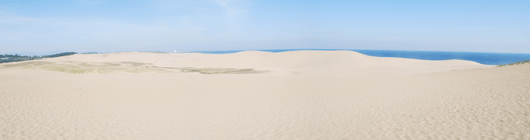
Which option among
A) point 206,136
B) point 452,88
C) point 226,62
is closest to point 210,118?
point 206,136

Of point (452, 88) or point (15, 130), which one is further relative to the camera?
point (452, 88)

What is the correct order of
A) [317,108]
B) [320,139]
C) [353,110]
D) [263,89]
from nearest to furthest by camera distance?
[320,139] < [353,110] < [317,108] < [263,89]

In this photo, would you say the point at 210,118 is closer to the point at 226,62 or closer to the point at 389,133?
the point at 389,133

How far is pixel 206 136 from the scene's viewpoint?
22.5ft

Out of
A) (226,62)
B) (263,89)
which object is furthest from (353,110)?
(226,62)

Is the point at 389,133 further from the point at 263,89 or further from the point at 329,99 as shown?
the point at 263,89

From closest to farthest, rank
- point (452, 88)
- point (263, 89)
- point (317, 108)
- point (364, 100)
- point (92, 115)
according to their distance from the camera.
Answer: point (92, 115) < point (317, 108) < point (364, 100) < point (452, 88) < point (263, 89)

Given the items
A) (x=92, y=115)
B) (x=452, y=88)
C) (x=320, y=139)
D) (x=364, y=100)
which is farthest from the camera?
(x=452, y=88)

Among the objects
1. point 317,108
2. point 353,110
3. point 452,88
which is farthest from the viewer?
point 452,88

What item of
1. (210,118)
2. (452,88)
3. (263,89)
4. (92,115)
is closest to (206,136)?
(210,118)

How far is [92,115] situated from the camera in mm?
8594

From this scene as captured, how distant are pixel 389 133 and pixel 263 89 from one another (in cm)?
865

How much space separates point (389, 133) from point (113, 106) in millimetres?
9814

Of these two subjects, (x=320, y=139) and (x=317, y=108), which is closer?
(x=320, y=139)
